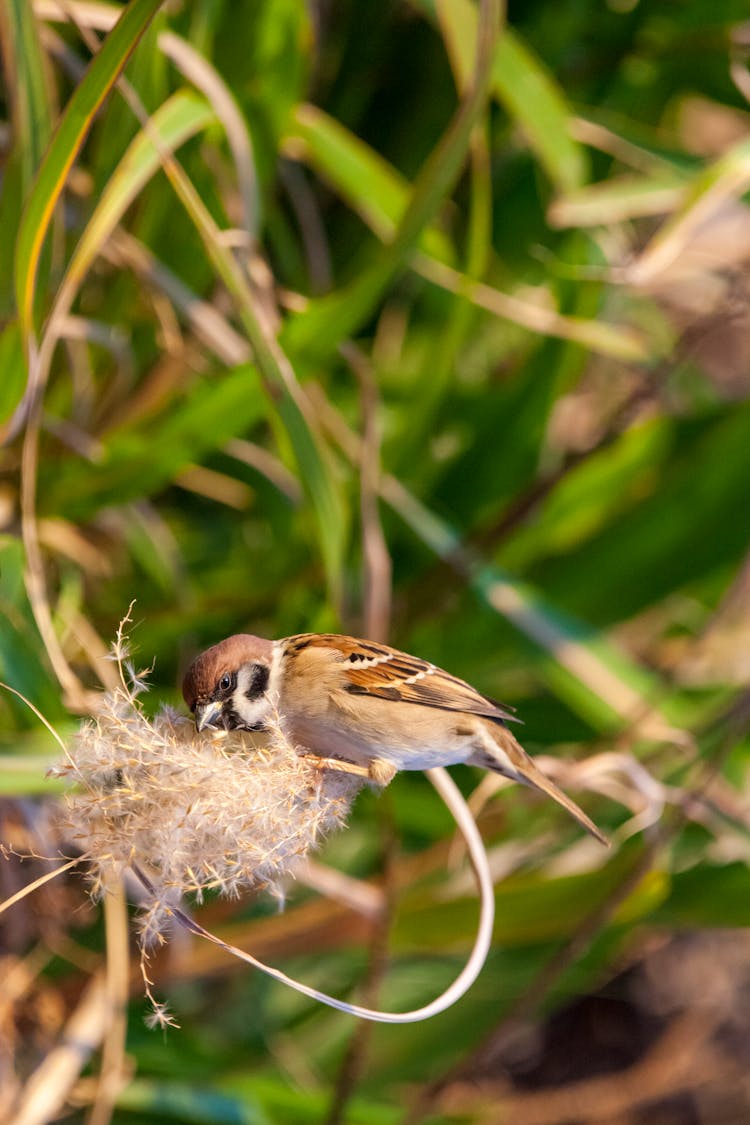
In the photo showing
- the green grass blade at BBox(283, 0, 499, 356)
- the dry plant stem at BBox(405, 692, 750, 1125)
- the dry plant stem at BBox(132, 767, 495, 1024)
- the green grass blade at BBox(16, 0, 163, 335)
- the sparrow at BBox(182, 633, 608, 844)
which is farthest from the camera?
the dry plant stem at BBox(405, 692, 750, 1125)

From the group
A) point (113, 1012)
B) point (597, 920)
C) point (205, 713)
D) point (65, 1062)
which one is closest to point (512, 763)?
point (205, 713)

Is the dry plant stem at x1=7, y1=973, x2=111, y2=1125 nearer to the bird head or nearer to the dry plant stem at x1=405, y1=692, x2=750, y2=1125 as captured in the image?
the dry plant stem at x1=405, y1=692, x2=750, y2=1125

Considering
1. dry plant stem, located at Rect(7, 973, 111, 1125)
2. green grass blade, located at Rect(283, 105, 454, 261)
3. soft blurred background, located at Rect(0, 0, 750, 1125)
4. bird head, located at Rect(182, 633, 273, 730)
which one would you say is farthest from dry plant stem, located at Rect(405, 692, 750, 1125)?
green grass blade, located at Rect(283, 105, 454, 261)

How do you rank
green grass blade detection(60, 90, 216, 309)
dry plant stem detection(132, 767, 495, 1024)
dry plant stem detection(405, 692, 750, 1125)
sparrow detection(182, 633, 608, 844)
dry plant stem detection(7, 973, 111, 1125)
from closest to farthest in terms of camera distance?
dry plant stem detection(132, 767, 495, 1024), sparrow detection(182, 633, 608, 844), green grass blade detection(60, 90, 216, 309), dry plant stem detection(405, 692, 750, 1125), dry plant stem detection(7, 973, 111, 1125)

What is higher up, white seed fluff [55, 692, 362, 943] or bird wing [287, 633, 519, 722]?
white seed fluff [55, 692, 362, 943]

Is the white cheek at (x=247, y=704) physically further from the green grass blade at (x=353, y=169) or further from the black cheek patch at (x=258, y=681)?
the green grass blade at (x=353, y=169)
